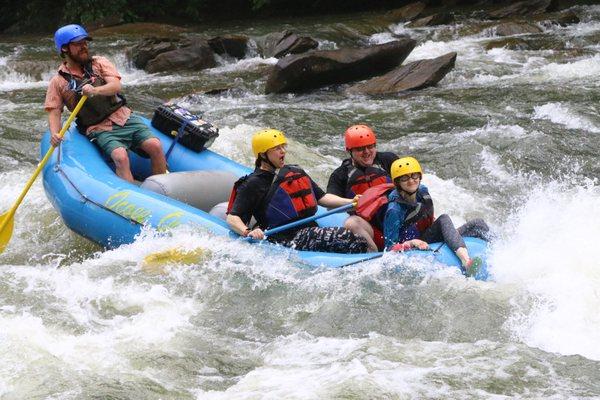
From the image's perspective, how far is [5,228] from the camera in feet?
22.9

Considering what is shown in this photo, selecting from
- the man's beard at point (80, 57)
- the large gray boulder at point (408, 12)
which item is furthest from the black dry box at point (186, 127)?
the large gray boulder at point (408, 12)

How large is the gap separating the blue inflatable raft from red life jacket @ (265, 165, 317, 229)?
21 cm

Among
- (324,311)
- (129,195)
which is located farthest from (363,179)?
(129,195)

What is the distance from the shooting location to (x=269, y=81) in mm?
12336

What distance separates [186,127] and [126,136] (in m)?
0.53

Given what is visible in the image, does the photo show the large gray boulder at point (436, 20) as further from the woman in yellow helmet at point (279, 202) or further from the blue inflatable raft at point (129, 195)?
the woman in yellow helmet at point (279, 202)

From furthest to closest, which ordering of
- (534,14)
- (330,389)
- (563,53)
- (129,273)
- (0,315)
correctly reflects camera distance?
1. (534,14)
2. (563,53)
3. (129,273)
4. (0,315)
5. (330,389)

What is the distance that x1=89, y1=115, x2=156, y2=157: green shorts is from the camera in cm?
709

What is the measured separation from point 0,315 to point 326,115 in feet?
20.8

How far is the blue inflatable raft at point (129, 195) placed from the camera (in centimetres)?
631

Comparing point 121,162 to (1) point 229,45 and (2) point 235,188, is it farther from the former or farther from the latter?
(1) point 229,45

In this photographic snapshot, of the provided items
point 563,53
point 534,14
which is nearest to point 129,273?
point 563,53

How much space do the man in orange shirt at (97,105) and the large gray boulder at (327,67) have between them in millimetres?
5126

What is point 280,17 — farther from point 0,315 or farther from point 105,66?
point 0,315
